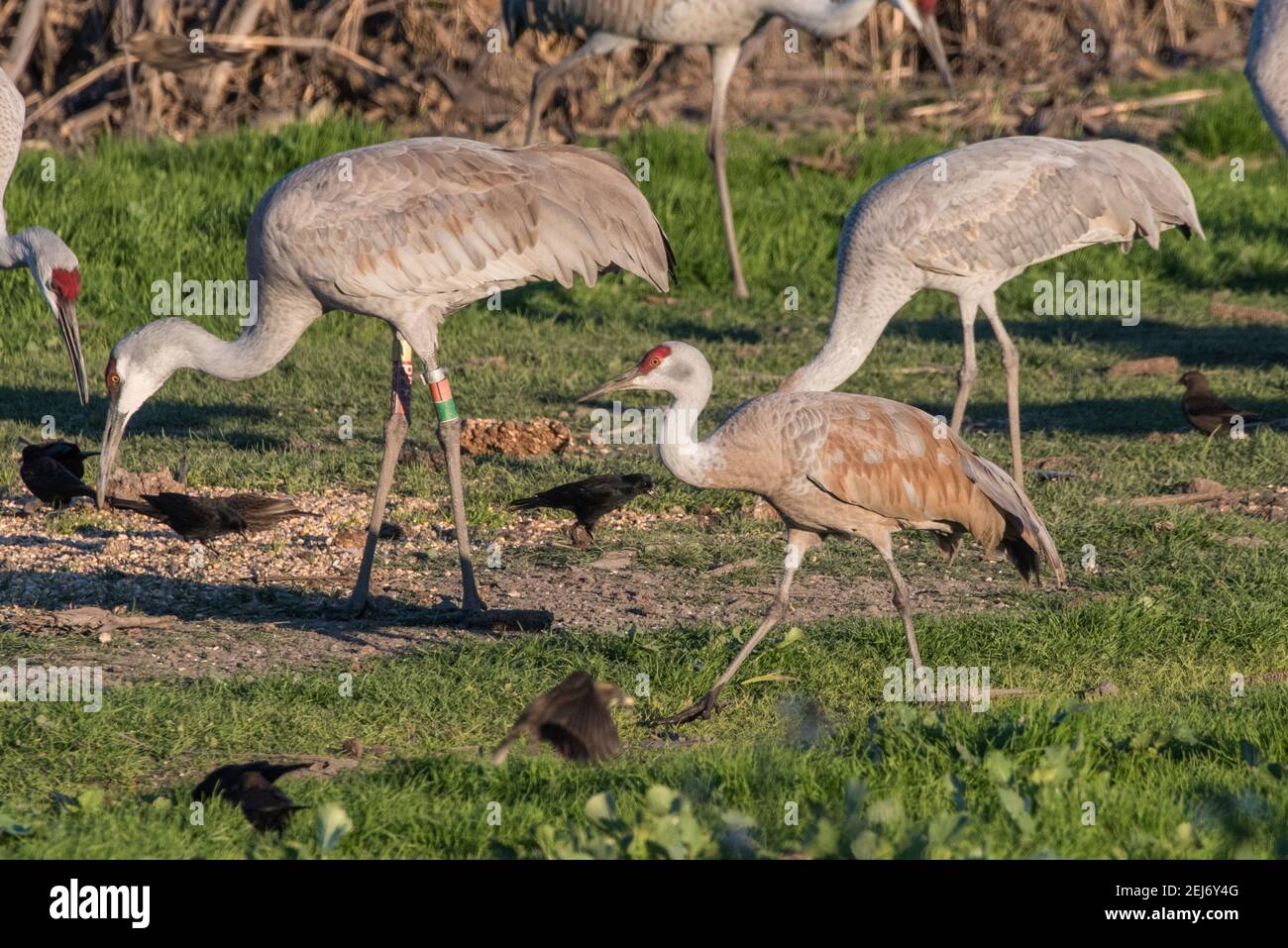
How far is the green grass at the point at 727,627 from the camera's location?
14.3 feet

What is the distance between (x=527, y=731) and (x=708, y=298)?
7.97 metres

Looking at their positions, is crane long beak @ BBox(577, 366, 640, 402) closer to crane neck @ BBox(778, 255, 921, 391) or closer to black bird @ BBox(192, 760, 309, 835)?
black bird @ BBox(192, 760, 309, 835)

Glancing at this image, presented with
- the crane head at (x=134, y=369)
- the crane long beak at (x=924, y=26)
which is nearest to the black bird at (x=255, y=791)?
the crane head at (x=134, y=369)

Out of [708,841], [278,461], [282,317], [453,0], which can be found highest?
[453,0]

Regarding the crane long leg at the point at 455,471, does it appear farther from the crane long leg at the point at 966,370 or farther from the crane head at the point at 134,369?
the crane long leg at the point at 966,370

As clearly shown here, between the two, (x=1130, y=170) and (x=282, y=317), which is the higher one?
(x=1130, y=170)

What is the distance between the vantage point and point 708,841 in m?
3.94

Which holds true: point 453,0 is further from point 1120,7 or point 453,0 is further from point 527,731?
point 527,731

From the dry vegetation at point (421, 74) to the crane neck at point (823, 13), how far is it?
2.38 metres

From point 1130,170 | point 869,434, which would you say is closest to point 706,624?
point 869,434

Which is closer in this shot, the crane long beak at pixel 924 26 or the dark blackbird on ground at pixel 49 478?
the dark blackbird on ground at pixel 49 478

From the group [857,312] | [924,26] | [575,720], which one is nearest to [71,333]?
[857,312]

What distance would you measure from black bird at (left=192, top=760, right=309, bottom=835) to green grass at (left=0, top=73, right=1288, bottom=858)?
6 cm

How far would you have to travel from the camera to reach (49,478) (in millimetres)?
7508
